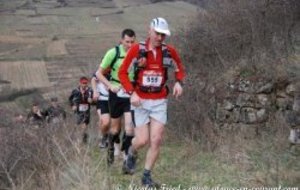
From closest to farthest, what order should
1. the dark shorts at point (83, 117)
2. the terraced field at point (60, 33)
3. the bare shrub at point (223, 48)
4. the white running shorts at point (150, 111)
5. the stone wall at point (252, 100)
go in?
the white running shorts at point (150, 111) → the stone wall at point (252, 100) → the bare shrub at point (223, 48) → the dark shorts at point (83, 117) → the terraced field at point (60, 33)

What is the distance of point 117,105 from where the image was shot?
7328 mm

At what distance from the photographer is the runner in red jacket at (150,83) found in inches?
228

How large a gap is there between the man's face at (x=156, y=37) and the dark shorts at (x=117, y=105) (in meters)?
1.60

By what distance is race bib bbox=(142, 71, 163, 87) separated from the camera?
5.86 m

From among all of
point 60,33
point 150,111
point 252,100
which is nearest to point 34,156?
point 150,111

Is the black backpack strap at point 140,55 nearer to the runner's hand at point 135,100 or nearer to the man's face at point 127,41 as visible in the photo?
the runner's hand at point 135,100

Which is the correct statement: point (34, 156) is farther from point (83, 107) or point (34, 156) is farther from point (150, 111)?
point (83, 107)

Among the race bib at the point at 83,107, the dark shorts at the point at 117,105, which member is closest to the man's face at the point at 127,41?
the dark shorts at the point at 117,105

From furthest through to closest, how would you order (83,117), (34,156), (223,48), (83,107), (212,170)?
(223,48)
(83,107)
(83,117)
(212,170)
(34,156)

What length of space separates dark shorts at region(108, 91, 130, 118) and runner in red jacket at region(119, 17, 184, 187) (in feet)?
3.85

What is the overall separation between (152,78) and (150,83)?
0.21ft

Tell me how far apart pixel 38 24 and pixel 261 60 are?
51.2m

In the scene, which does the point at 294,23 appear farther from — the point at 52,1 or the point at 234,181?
the point at 52,1

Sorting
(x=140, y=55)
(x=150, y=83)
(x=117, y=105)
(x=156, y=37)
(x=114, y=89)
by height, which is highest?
(x=156, y=37)
